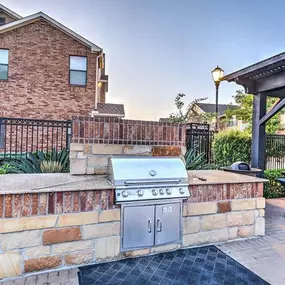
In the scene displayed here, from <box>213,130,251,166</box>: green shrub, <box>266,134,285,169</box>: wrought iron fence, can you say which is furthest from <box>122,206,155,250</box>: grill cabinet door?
<box>266,134,285,169</box>: wrought iron fence

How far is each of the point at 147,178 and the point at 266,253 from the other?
175 centimetres

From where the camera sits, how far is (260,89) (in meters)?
5.55

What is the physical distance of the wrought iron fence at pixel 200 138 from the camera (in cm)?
702

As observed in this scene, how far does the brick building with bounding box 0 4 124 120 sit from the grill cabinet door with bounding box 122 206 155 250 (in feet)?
28.6

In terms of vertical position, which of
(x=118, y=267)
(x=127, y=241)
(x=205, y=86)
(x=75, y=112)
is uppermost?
(x=205, y=86)

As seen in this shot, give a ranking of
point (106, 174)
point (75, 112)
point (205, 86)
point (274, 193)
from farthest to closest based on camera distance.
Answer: point (205, 86) < point (75, 112) < point (274, 193) < point (106, 174)

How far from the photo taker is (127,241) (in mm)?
2818

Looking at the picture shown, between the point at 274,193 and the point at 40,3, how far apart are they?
10661mm

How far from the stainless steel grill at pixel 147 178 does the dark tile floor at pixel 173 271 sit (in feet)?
2.28

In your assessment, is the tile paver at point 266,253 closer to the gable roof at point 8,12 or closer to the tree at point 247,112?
the tree at point 247,112

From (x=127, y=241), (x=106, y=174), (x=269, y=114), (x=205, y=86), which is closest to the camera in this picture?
(x=127, y=241)

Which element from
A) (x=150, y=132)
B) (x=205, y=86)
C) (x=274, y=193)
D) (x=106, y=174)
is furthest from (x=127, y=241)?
(x=205, y=86)

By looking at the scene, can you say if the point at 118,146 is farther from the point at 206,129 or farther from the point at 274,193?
the point at 274,193

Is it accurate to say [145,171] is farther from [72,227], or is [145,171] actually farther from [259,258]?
[259,258]
